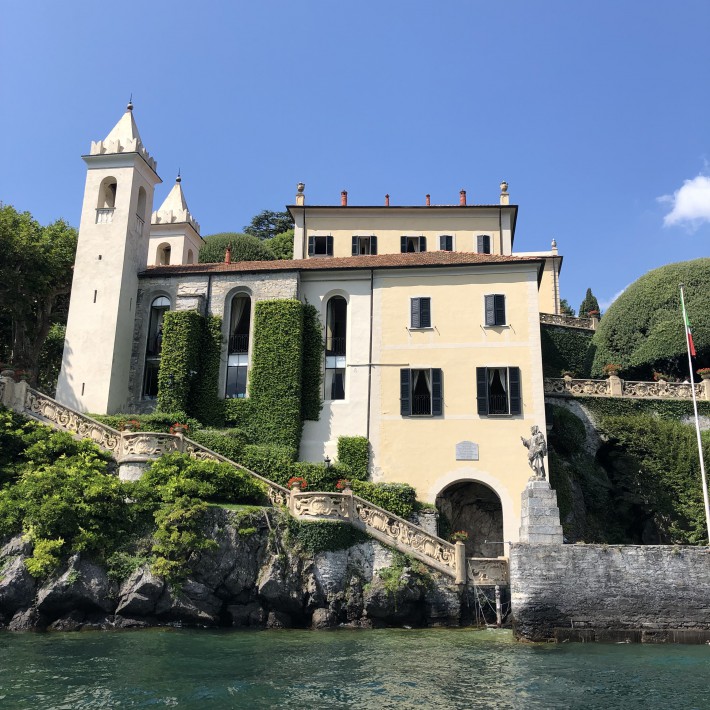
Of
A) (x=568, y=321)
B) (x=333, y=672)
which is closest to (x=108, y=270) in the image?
(x=333, y=672)

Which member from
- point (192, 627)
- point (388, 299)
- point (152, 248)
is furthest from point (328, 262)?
point (192, 627)

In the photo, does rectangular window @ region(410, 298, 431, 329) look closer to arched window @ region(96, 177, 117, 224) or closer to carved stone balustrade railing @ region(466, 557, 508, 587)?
carved stone balustrade railing @ region(466, 557, 508, 587)

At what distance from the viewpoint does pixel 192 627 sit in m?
21.0

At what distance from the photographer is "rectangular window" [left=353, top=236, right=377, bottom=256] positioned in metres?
42.3

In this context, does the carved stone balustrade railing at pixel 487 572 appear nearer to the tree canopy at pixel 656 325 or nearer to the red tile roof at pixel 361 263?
the red tile roof at pixel 361 263

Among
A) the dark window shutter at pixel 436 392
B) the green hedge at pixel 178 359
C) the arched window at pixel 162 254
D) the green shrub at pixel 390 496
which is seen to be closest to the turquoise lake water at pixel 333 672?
the green shrub at pixel 390 496

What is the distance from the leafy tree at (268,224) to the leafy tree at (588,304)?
30.8m

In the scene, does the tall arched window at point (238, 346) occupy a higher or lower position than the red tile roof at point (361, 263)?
lower

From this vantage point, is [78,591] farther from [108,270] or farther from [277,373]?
[108,270]

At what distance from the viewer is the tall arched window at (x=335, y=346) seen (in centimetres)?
3166

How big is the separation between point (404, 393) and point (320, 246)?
600 inches

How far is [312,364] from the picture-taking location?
3184 cm

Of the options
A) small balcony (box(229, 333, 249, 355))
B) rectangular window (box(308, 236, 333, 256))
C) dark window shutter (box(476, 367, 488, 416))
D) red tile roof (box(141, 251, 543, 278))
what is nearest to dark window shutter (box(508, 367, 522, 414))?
dark window shutter (box(476, 367, 488, 416))

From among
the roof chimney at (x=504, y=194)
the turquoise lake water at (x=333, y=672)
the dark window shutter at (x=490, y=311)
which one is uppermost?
the roof chimney at (x=504, y=194)
